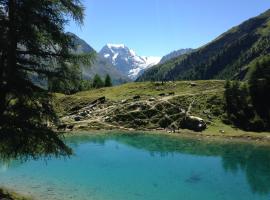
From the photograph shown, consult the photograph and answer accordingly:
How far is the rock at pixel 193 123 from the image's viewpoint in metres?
96.9

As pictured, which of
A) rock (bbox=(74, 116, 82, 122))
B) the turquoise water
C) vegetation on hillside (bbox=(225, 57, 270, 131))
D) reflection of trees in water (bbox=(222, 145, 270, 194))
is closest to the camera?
the turquoise water

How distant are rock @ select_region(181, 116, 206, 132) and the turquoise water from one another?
1484cm

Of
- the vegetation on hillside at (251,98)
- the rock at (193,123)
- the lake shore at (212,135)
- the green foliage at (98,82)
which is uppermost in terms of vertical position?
the green foliage at (98,82)

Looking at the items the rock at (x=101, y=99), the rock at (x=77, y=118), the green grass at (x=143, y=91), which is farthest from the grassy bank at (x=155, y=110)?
the rock at (x=101, y=99)

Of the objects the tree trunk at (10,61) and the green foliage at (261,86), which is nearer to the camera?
the tree trunk at (10,61)

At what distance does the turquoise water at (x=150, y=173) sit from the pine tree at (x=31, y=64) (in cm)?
1527

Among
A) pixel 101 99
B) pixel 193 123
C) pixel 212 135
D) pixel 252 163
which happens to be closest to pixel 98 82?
pixel 101 99

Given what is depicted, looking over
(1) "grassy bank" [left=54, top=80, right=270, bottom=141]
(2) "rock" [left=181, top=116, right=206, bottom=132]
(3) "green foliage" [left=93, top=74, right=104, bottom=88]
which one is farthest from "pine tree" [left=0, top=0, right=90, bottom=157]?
(3) "green foliage" [left=93, top=74, right=104, bottom=88]

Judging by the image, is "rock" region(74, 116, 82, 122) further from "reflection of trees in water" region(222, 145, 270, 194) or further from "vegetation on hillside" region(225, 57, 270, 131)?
"reflection of trees in water" region(222, 145, 270, 194)

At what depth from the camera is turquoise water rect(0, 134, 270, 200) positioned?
40438 millimetres

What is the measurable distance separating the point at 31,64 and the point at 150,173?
112 feet

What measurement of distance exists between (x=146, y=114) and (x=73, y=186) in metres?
68.3

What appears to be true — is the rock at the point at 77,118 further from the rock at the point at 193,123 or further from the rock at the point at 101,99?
the rock at the point at 193,123

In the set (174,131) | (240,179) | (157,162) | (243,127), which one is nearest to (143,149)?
(157,162)
